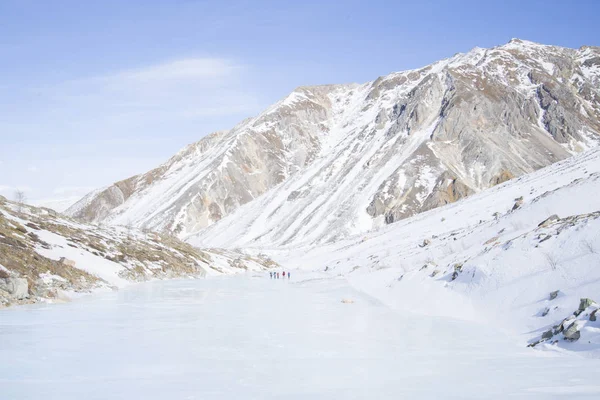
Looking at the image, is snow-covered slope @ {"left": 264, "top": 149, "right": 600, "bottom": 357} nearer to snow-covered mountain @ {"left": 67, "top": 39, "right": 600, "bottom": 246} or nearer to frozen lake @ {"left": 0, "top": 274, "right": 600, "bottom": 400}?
frozen lake @ {"left": 0, "top": 274, "right": 600, "bottom": 400}

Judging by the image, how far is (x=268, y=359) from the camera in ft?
33.1

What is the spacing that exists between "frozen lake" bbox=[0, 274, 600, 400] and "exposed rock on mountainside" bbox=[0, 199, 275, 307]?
13.7 ft

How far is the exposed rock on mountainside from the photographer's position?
20.2 metres

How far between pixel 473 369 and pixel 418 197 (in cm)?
9520

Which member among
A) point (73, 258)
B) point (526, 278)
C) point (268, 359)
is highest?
point (73, 258)

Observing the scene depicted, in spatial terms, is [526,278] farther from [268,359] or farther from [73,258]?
[73,258]

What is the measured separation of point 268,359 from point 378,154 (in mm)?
111766

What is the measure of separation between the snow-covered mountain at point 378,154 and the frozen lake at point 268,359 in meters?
79.0

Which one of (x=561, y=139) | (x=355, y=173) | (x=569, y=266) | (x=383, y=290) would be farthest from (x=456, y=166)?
(x=569, y=266)

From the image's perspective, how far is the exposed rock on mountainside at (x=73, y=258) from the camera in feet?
66.2

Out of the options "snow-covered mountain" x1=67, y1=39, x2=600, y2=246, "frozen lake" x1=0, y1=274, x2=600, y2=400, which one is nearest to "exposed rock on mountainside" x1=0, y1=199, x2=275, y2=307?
"frozen lake" x1=0, y1=274, x2=600, y2=400

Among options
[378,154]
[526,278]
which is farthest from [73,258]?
[378,154]

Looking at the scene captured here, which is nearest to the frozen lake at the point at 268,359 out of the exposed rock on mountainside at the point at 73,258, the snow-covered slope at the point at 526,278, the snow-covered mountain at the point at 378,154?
the snow-covered slope at the point at 526,278

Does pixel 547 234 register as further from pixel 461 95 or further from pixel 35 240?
pixel 461 95
